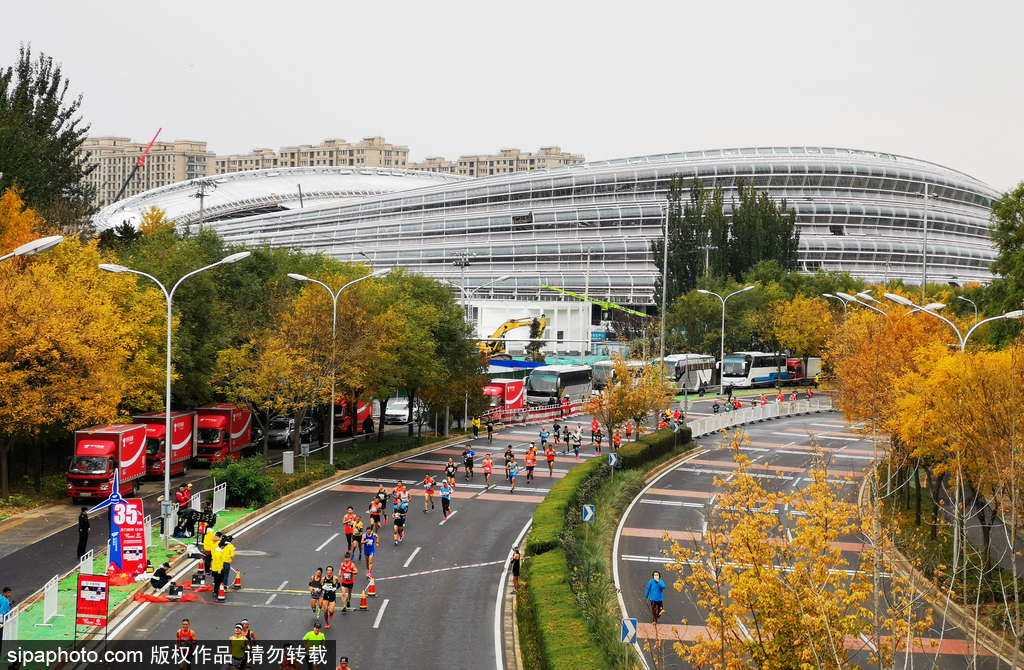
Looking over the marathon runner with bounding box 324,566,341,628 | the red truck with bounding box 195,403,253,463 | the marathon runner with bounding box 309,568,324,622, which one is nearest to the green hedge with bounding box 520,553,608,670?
the marathon runner with bounding box 324,566,341,628

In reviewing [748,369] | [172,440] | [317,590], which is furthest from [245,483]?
[748,369]

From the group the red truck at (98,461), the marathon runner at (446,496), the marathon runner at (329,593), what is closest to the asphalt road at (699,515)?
the marathon runner at (446,496)

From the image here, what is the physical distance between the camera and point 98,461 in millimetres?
31719

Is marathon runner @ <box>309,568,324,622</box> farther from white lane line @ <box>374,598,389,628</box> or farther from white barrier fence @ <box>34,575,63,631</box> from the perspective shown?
white barrier fence @ <box>34,575,63,631</box>

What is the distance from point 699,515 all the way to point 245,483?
16.1 metres

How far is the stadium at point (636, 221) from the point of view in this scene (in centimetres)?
12638

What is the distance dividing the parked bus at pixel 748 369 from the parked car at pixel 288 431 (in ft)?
141

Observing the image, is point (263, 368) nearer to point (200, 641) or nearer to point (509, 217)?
point (200, 641)

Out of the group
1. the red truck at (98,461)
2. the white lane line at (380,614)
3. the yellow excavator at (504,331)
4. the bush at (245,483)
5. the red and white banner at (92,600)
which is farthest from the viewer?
the yellow excavator at (504,331)

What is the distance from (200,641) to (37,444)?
1780cm

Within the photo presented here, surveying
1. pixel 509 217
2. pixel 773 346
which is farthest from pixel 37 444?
pixel 509 217

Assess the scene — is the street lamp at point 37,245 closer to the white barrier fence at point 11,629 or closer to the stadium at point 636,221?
the white barrier fence at point 11,629

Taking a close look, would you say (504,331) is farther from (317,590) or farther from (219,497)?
(317,590)

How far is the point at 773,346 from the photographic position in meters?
87.2
